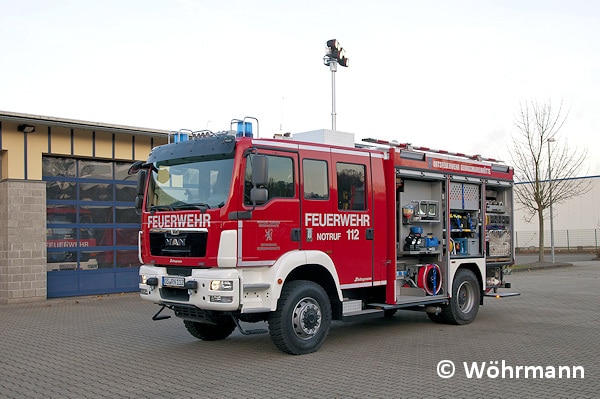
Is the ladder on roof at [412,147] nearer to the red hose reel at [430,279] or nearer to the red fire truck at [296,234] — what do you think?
the red fire truck at [296,234]

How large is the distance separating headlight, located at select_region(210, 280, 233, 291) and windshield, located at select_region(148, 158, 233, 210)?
38.6 inches

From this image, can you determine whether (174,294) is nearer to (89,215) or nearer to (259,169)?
(259,169)

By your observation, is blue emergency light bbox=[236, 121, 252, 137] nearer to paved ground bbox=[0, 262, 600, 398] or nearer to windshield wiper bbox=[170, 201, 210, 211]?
windshield wiper bbox=[170, 201, 210, 211]

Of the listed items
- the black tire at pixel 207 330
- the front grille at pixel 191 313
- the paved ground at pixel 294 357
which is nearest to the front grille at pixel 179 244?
the front grille at pixel 191 313

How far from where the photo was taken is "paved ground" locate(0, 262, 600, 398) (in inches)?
278

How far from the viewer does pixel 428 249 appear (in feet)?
36.8

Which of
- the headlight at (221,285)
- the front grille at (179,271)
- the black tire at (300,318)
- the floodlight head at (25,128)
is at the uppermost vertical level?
the floodlight head at (25,128)

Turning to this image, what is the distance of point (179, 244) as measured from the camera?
28.7 feet

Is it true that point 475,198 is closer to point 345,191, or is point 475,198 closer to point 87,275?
point 345,191

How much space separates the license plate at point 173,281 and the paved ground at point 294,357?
1.04m

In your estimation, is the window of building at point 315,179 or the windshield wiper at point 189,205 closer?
the windshield wiper at point 189,205

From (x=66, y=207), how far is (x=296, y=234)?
898 centimetres

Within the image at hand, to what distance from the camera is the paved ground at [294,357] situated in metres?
7.05

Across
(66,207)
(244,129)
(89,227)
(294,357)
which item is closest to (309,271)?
(294,357)
